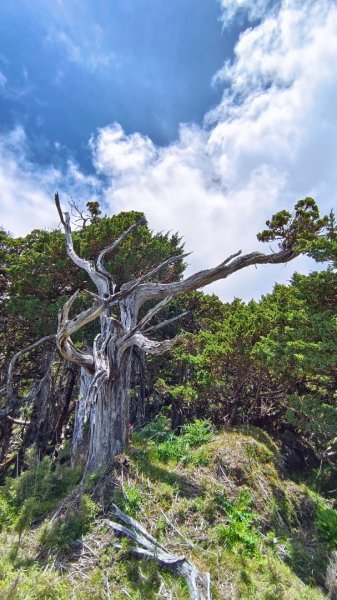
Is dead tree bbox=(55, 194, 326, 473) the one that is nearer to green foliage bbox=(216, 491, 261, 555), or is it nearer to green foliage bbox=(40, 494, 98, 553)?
green foliage bbox=(40, 494, 98, 553)

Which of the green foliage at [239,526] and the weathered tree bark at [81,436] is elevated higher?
the weathered tree bark at [81,436]

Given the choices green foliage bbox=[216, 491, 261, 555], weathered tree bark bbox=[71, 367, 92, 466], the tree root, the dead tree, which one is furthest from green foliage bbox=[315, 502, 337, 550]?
weathered tree bark bbox=[71, 367, 92, 466]

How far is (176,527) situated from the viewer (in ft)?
15.4

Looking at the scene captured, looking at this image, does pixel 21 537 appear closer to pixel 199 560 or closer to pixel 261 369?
pixel 199 560

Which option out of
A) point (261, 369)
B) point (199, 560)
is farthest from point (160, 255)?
point (199, 560)

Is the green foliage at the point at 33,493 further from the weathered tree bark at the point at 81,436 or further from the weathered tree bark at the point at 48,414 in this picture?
the weathered tree bark at the point at 48,414

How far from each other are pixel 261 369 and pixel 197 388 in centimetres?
223

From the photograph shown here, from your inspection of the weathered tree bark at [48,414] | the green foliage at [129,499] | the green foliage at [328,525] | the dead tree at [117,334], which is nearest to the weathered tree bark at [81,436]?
the dead tree at [117,334]

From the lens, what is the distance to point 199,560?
4.18 m

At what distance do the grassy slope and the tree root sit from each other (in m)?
0.11

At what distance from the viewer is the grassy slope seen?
379 cm

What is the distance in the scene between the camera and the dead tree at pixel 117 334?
5.90 metres

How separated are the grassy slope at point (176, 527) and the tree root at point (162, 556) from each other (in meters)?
0.11

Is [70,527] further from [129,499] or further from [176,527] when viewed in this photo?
[176,527]
